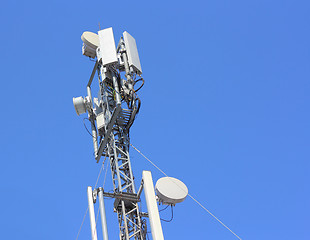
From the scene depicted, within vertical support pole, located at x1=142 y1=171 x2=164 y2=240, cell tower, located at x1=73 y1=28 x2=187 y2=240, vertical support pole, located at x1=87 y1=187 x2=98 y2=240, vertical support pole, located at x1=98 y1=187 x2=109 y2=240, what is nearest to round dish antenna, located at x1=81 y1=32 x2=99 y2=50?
cell tower, located at x1=73 y1=28 x2=187 y2=240

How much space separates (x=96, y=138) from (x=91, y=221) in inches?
189

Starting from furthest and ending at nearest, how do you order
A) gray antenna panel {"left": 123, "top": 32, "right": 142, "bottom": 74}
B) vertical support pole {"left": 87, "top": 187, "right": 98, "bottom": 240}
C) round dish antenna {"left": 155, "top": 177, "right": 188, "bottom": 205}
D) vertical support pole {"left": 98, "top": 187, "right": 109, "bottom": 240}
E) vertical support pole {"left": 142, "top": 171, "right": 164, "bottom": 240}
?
gray antenna panel {"left": 123, "top": 32, "right": 142, "bottom": 74}
round dish antenna {"left": 155, "top": 177, "right": 188, "bottom": 205}
vertical support pole {"left": 87, "top": 187, "right": 98, "bottom": 240}
vertical support pole {"left": 98, "top": 187, "right": 109, "bottom": 240}
vertical support pole {"left": 142, "top": 171, "right": 164, "bottom": 240}

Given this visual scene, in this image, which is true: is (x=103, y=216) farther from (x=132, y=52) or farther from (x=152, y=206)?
(x=132, y=52)

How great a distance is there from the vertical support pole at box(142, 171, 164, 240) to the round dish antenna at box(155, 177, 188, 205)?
1.11 meters

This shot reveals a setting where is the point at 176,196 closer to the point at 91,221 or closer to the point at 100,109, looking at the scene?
the point at 91,221

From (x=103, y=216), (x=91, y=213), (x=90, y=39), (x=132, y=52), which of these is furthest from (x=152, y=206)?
(x=90, y=39)

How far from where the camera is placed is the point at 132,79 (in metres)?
22.4

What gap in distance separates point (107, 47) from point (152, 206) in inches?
304

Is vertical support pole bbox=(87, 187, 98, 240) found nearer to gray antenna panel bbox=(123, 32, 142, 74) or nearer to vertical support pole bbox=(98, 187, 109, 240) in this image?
vertical support pole bbox=(98, 187, 109, 240)

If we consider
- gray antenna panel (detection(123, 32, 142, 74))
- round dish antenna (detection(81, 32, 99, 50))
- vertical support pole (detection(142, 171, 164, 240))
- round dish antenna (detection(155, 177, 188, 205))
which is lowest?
vertical support pole (detection(142, 171, 164, 240))

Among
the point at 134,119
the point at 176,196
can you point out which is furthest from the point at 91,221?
the point at 134,119

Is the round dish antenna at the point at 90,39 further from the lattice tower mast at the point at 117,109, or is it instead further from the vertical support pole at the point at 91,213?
the vertical support pole at the point at 91,213

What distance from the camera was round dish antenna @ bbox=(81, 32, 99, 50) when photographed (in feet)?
81.7

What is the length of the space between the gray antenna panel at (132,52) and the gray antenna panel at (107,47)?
584mm
